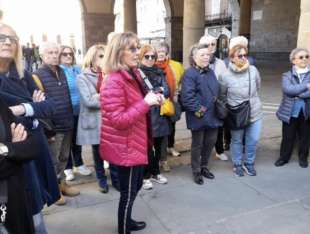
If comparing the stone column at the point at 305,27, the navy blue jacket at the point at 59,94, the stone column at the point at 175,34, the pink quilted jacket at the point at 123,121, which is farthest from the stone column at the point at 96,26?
the pink quilted jacket at the point at 123,121

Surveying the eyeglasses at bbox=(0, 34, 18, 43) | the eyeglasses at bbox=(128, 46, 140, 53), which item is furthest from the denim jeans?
the eyeglasses at bbox=(0, 34, 18, 43)

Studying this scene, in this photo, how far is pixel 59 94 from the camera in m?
3.52

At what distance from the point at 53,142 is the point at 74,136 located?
0.59 metres

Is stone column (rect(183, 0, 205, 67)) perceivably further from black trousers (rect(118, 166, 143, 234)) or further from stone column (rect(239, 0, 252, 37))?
stone column (rect(239, 0, 252, 37))

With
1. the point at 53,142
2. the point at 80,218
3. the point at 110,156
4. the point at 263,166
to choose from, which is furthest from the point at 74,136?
the point at 263,166

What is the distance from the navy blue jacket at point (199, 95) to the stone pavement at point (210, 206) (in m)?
0.77

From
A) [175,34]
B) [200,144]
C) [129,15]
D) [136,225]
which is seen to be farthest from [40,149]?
[175,34]

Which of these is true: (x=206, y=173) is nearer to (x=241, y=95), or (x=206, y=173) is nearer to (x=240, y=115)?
(x=240, y=115)

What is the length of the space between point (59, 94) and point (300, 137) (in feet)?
10.9

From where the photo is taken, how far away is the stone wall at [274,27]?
1852cm

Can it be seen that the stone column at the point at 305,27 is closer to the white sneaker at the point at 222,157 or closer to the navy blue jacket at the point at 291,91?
the navy blue jacket at the point at 291,91

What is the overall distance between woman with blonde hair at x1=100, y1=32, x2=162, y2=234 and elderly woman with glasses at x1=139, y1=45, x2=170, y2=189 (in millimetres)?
984

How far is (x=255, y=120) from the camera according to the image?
4.27 m

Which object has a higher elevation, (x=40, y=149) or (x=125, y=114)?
(x=125, y=114)
